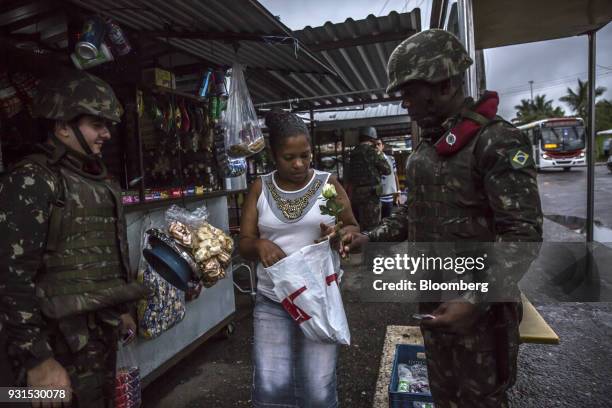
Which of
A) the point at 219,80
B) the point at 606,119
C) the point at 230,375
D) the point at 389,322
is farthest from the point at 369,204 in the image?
the point at 606,119

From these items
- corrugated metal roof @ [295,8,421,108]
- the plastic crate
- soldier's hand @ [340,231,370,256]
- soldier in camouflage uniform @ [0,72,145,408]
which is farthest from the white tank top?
corrugated metal roof @ [295,8,421,108]

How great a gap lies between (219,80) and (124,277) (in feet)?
8.63

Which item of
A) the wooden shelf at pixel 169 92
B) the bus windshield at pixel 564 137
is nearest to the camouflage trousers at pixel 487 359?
the wooden shelf at pixel 169 92

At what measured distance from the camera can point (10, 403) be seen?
5.64ft

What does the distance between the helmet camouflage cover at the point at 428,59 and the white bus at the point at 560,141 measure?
24776 millimetres

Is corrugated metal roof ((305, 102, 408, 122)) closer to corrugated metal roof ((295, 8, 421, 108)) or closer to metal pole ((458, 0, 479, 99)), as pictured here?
corrugated metal roof ((295, 8, 421, 108))

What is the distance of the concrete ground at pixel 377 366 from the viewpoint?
3000mm

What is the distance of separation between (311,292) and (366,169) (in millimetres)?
5710

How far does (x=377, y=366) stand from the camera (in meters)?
3.44

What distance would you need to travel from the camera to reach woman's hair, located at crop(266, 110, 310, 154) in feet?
6.66

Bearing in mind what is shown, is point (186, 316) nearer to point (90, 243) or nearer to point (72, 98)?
point (90, 243)

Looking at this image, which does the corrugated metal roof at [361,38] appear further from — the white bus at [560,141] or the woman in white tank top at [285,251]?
the white bus at [560,141]

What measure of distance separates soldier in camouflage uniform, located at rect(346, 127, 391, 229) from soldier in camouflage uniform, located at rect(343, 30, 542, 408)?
553 cm

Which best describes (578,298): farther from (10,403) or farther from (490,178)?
(10,403)
